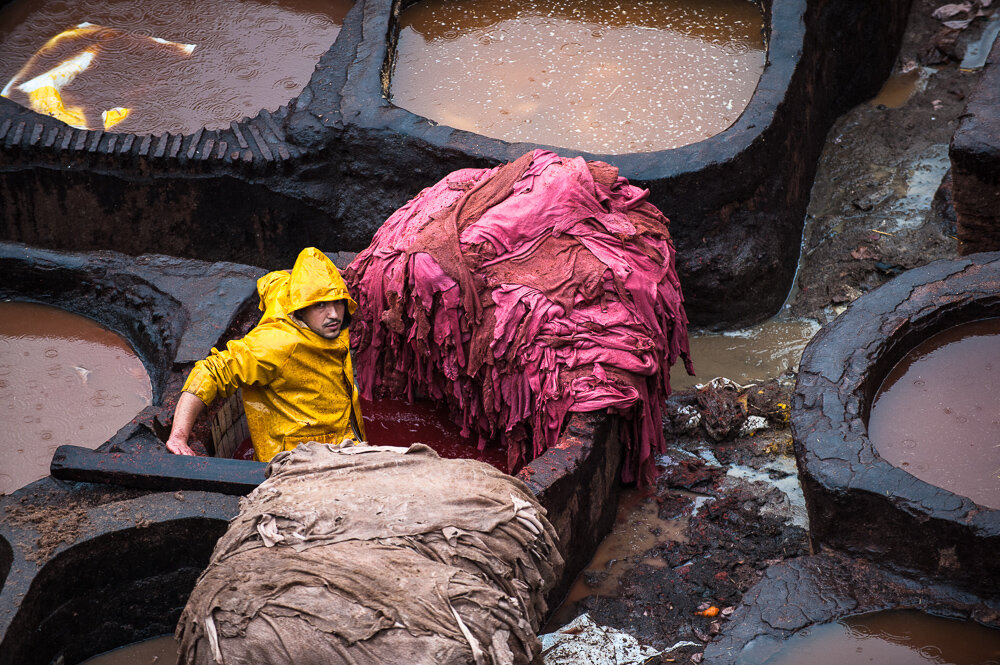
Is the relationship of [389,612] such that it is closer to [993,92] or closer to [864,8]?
[993,92]

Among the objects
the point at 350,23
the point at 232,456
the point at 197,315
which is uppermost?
the point at 350,23

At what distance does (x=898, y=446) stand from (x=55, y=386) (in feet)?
11.4

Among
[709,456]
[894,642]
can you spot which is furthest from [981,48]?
[894,642]

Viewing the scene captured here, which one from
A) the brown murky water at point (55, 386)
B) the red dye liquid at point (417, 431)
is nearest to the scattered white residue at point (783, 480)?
the red dye liquid at point (417, 431)

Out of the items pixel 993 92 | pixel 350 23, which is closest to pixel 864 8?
pixel 993 92

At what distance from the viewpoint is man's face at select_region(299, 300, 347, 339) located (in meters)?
4.14

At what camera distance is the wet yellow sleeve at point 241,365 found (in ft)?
13.1

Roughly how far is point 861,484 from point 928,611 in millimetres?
444

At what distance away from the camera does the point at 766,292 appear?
582cm

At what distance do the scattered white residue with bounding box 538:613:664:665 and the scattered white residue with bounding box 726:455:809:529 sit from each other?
866mm

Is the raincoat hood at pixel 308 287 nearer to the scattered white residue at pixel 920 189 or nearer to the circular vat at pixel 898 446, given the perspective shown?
the circular vat at pixel 898 446

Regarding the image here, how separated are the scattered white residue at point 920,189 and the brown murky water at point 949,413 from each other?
201 cm

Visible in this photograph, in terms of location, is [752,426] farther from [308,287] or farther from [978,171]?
[308,287]

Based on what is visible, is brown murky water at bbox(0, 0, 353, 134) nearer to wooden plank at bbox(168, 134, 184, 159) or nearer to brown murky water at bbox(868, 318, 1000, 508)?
wooden plank at bbox(168, 134, 184, 159)
